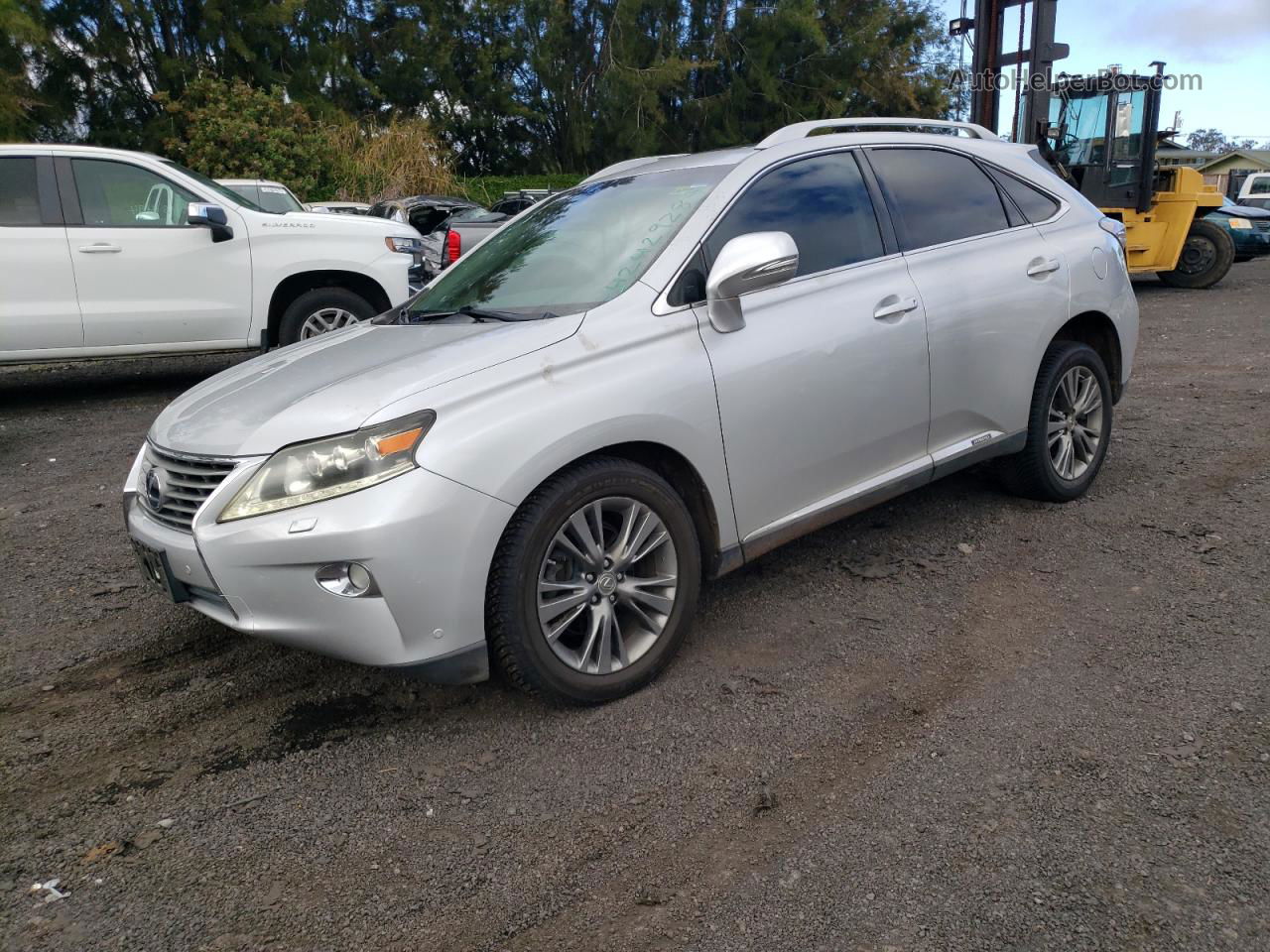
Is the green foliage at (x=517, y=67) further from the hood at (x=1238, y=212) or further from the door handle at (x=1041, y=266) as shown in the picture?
the door handle at (x=1041, y=266)

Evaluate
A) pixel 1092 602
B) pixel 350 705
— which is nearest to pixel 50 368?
pixel 350 705

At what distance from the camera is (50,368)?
33.1 feet

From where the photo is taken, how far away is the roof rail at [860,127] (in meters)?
4.01

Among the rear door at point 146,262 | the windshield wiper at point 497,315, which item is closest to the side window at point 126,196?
the rear door at point 146,262

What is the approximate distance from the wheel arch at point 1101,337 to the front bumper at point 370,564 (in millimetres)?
3176

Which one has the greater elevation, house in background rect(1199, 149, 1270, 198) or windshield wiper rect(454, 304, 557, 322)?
windshield wiper rect(454, 304, 557, 322)

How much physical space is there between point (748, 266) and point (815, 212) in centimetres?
80

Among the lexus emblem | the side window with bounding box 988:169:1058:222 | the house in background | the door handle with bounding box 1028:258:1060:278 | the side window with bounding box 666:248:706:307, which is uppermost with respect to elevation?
the side window with bounding box 988:169:1058:222

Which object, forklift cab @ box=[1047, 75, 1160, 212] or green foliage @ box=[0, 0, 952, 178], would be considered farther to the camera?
green foliage @ box=[0, 0, 952, 178]

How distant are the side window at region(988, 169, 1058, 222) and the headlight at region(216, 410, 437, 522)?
10.2 feet

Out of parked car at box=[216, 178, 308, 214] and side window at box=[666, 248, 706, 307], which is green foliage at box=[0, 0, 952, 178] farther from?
side window at box=[666, 248, 706, 307]

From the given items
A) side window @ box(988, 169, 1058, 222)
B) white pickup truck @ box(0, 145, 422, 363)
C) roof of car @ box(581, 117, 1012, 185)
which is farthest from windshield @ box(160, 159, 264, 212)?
side window @ box(988, 169, 1058, 222)

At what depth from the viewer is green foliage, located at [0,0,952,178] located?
23641 mm

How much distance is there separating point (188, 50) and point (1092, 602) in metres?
26.3
